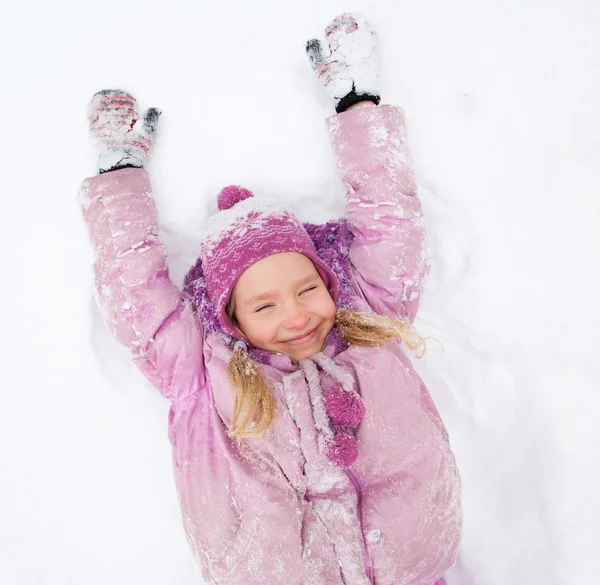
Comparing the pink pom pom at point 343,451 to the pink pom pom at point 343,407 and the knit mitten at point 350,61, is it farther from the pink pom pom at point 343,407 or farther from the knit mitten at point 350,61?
the knit mitten at point 350,61

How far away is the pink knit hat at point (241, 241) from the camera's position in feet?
5.21

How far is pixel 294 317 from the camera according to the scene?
1.54 metres

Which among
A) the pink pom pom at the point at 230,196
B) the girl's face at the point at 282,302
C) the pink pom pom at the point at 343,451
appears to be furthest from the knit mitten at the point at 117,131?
the pink pom pom at the point at 343,451

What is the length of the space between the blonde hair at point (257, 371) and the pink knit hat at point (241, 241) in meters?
0.09

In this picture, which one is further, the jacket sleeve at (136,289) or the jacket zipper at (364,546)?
the jacket sleeve at (136,289)

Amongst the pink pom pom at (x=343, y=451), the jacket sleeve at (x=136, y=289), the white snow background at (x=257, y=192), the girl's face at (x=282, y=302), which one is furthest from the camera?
the white snow background at (x=257, y=192)

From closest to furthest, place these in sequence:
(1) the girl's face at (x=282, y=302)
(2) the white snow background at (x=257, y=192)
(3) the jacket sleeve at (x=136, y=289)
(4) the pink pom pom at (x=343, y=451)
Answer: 1. (4) the pink pom pom at (x=343, y=451)
2. (1) the girl's face at (x=282, y=302)
3. (3) the jacket sleeve at (x=136, y=289)
4. (2) the white snow background at (x=257, y=192)

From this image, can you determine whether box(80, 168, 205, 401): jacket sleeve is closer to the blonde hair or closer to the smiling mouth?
the blonde hair

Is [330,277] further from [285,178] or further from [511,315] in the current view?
[511,315]

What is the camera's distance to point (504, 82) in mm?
1843

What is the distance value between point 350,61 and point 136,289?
1.04 meters

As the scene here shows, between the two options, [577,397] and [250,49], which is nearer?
[577,397]

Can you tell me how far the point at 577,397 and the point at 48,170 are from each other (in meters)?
1.99

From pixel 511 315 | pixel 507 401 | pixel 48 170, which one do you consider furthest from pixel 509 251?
pixel 48 170
